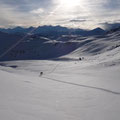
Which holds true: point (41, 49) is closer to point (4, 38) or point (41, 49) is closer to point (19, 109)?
point (4, 38)

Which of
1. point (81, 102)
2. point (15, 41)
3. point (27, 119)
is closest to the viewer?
point (27, 119)

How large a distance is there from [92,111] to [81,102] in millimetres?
902

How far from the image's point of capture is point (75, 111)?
502cm

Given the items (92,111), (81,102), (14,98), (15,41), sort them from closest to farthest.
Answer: (92,111) → (14,98) → (81,102) → (15,41)

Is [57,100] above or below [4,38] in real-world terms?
below

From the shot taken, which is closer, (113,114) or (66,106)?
(113,114)

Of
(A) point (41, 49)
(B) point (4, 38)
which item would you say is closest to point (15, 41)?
(B) point (4, 38)

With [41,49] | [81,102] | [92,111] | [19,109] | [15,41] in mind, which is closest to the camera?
[19,109]

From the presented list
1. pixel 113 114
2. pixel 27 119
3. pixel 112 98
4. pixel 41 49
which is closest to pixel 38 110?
pixel 27 119

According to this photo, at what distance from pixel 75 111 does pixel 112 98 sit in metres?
1.70

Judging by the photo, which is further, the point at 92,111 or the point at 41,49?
the point at 41,49

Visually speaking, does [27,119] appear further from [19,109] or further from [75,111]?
[75,111]

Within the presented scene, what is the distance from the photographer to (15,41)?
12238 cm

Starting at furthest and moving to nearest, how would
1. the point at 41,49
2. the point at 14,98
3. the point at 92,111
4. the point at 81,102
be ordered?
1. the point at 41,49
2. the point at 81,102
3. the point at 14,98
4. the point at 92,111
